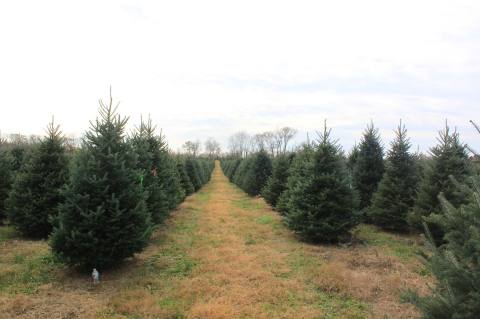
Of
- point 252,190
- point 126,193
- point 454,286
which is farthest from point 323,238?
point 252,190

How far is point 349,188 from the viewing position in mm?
11633

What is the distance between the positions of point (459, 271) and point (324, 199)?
8.32m

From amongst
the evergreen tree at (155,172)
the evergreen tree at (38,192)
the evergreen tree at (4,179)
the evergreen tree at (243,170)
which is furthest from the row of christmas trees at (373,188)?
the evergreen tree at (243,170)

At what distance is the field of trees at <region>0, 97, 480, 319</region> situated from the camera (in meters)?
6.15

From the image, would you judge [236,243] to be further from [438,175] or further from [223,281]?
[438,175]

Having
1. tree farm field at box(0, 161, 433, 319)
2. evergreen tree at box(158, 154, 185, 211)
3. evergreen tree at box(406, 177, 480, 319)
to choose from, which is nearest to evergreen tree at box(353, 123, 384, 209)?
tree farm field at box(0, 161, 433, 319)

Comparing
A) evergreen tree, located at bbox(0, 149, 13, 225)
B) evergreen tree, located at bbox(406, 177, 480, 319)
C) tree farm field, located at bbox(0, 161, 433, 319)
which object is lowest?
tree farm field, located at bbox(0, 161, 433, 319)

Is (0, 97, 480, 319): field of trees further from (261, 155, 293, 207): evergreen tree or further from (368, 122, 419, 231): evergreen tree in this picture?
(261, 155, 293, 207): evergreen tree

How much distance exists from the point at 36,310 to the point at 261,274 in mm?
4274

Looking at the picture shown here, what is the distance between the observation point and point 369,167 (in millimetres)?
15414

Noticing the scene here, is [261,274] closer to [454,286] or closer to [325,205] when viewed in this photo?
[325,205]

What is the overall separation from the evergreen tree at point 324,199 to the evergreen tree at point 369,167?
367cm

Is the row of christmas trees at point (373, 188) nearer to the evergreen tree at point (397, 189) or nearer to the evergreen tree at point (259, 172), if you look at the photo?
the evergreen tree at point (397, 189)

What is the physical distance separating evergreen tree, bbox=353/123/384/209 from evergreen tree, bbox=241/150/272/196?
9.39m
